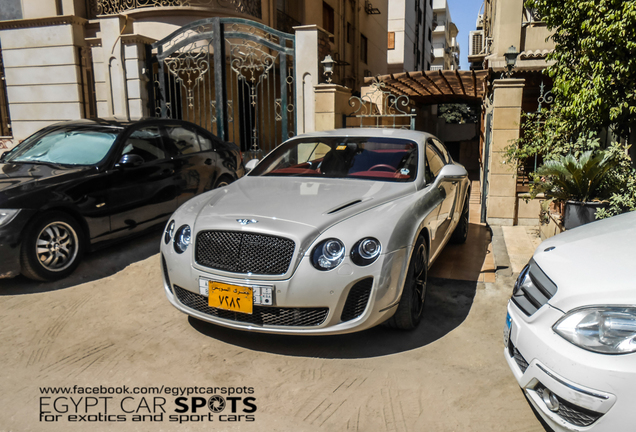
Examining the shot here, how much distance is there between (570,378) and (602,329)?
0.26 m

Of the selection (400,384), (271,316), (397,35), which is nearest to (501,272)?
(400,384)

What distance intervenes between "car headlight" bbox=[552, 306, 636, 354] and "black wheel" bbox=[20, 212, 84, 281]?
445 cm

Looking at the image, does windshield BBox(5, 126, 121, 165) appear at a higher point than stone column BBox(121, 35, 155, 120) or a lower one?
lower

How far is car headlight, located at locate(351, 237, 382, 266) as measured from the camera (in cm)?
315

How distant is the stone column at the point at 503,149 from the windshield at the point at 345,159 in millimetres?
2976

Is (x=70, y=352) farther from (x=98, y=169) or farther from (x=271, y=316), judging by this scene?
(x=98, y=169)

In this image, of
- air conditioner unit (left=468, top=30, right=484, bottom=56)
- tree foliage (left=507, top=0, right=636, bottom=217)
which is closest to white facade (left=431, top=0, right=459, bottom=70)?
air conditioner unit (left=468, top=30, right=484, bottom=56)

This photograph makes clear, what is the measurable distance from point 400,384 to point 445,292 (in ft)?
5.74

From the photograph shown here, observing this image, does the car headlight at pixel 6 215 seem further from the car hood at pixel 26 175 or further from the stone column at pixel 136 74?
the stone column at pixel 136 74

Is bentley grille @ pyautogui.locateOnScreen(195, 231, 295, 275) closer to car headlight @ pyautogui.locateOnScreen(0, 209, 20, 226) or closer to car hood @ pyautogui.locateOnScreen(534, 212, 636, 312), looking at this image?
car hood @ pyautogui.locateOnScreen(534, 212, 636, 312)

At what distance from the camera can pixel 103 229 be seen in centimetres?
533

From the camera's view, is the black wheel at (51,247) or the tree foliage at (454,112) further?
the tree foliage at (454,112)

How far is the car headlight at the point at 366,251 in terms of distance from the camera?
3150mm

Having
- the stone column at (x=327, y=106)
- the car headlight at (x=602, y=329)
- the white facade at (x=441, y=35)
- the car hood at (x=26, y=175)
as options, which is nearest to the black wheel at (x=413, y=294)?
the car headlight at (x=602, y=329)
